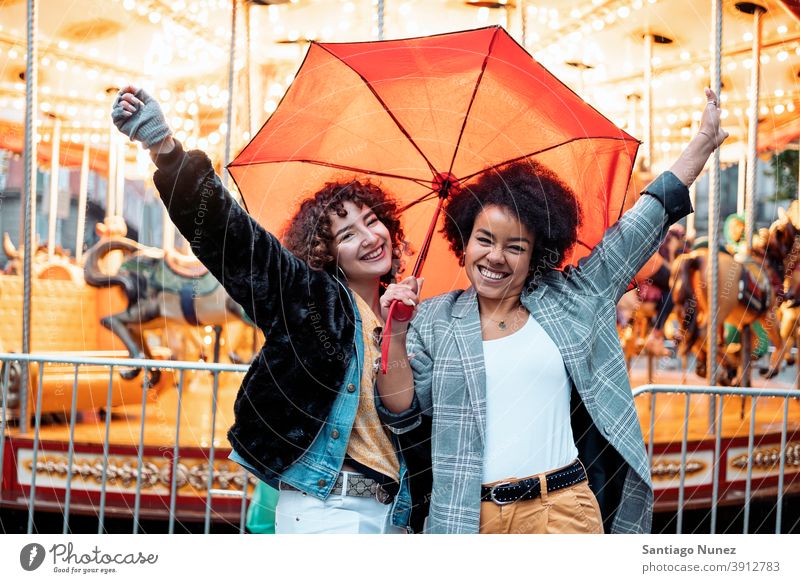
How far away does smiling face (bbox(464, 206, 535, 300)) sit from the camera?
178 centimetres

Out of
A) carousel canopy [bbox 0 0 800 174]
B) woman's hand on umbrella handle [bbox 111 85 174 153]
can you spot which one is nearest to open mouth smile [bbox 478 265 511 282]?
woman's hand on umbrella handle [bbox 111 85 174 153]

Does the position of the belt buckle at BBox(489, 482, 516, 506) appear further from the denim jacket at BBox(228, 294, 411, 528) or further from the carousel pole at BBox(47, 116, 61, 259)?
the carousel pole at BBox(47, 116, 61, 259)

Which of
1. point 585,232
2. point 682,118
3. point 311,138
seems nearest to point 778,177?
point 682,118

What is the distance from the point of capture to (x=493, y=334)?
1791mm

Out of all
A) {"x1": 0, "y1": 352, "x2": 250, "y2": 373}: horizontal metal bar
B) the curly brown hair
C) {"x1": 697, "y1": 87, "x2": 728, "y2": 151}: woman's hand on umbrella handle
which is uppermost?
{"x1": 697, "y1": 87, "x2": 728, "y2": 151}: woman's hand on umbrella handle

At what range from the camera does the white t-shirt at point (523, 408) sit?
1716mm

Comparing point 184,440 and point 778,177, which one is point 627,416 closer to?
point 184,440

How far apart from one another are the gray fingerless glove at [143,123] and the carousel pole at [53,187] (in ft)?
14.2

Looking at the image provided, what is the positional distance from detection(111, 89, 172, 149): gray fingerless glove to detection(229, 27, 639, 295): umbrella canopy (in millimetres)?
445

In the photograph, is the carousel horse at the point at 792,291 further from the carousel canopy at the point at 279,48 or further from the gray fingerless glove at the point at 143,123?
the gray fingerless glove at the point at 143,123

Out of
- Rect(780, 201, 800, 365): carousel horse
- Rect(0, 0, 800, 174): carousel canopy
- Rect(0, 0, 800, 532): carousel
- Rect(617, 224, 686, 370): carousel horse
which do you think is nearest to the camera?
Rect(0, 0, 800, 532): carousel

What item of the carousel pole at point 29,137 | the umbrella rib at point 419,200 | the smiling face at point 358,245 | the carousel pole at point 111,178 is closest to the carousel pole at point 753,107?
the umbrella rib at point 419,200

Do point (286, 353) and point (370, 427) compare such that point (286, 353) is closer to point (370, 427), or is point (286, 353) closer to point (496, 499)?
point (370, 427)

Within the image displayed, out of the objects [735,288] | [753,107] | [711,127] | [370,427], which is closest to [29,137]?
[370,427]
